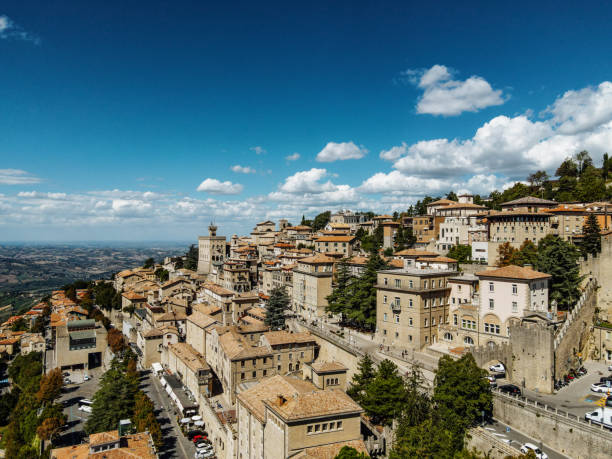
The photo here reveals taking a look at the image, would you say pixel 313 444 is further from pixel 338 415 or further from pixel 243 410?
pixel 243 410

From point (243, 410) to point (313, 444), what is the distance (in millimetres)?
8072

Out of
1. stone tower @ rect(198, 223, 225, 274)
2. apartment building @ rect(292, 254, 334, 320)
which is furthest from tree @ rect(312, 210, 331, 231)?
apartment building @ rect(292, 254, 334, 320)

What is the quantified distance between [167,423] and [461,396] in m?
32.0

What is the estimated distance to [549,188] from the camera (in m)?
84.1

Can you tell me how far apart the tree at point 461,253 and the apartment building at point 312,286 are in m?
17.7

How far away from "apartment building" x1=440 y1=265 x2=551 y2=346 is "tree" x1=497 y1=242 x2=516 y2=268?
12.1 m

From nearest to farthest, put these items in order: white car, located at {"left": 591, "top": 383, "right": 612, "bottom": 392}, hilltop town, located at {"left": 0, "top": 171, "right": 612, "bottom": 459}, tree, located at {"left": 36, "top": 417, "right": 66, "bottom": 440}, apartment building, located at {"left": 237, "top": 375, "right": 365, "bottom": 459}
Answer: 1. apartment building, located at {"left": 237, "top": 375, "right": 365, "bottom": 459}
2. hilltop town, located at {"left": 0, "top": 171, "right": 612, "bottom": 459}
3. white car, located at {"left": 591, "top": 383, "right": 612, "bottom": 392}
4. tree, located at {"left": 36, "top": 417, "right": 66, "bottom": 440}

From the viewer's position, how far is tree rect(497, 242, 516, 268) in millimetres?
52031

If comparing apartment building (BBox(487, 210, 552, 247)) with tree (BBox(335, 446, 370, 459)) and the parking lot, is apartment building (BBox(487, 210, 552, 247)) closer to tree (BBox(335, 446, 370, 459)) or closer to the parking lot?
tree (BBox(335, 446, 370, 459))

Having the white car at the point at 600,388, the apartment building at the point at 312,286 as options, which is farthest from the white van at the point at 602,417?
the apartment building at the point at 312,286

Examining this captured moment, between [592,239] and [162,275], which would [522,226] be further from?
[162,275]

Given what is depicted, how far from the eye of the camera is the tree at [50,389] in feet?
175

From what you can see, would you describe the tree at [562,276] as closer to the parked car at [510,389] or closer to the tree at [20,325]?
the parked car at [510,389]

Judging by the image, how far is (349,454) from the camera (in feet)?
79.2
